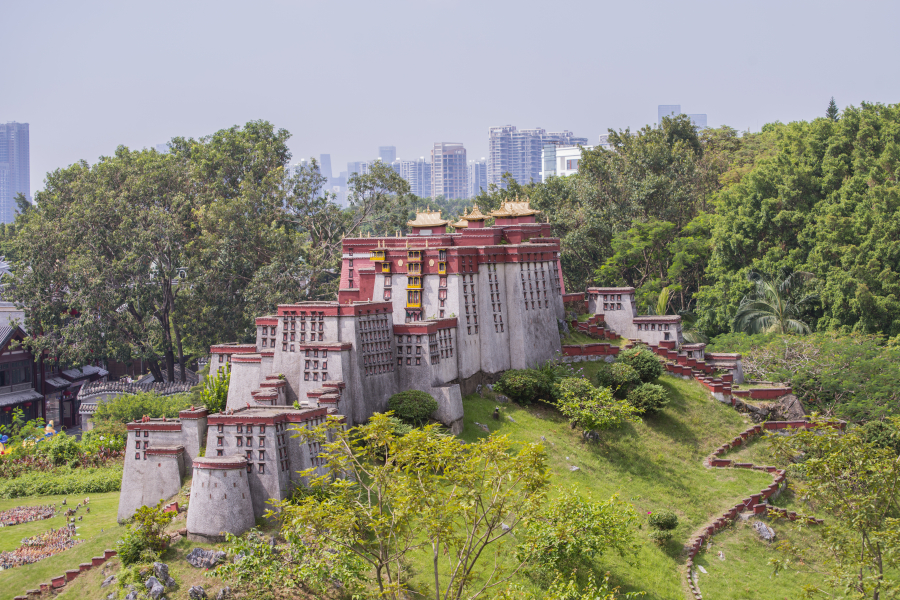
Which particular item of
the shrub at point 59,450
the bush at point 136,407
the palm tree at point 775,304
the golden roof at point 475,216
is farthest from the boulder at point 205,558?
the palm tree at point 775,304

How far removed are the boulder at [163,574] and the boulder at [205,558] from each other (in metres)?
0.94

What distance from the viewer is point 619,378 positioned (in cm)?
4144

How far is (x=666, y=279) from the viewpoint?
197 feet

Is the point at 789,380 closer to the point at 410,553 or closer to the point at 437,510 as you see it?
the point at 410,553

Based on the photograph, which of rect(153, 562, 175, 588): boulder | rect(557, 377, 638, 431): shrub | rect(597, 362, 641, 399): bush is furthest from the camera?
rect(597, 362, 641, 399): bush

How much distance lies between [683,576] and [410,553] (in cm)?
1014

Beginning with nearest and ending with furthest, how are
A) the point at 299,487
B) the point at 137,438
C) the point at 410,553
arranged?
1. the point at 410,553
2. the point at 299,487
3. the point at 137,438

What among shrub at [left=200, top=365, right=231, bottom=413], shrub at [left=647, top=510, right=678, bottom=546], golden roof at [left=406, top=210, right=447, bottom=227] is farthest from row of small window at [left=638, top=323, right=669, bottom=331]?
shrub at [left=200, top=365, right=231, bottom=413]

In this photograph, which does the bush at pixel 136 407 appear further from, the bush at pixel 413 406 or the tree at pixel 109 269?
the bush at pixel 413 406

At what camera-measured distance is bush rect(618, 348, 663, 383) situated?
42312mm

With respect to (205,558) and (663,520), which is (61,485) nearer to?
(205,558)

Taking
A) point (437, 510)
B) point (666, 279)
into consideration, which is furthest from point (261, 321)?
point (666, 279)

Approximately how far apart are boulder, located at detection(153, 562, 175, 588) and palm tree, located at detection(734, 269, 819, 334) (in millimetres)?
37145

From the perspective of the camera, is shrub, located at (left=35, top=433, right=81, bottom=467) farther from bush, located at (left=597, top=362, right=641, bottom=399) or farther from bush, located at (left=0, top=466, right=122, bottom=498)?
bush, located at (left=597, top=362, right=641, bottom=399)
